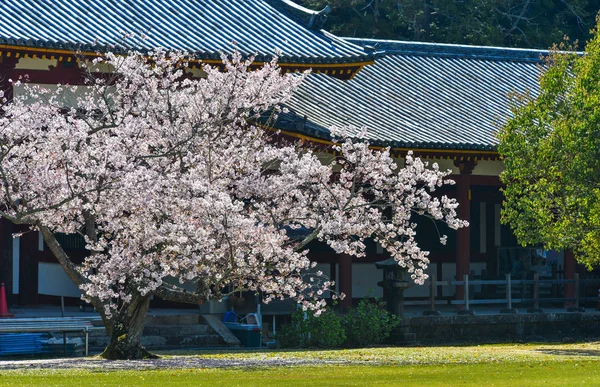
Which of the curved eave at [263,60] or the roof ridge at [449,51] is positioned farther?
the roof ridge at [449,51]

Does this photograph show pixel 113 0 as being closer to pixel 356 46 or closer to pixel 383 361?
pixel 356 46

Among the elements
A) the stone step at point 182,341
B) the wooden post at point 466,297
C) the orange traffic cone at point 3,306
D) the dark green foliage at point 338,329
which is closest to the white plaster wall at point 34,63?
the orange traffic cone at point 3,306

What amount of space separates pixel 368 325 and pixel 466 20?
84.7 feet

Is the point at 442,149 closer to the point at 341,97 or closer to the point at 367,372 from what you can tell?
the point at 341,97

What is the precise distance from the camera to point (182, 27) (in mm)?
29672

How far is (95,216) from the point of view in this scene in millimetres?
20531

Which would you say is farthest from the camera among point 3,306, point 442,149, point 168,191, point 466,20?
point 466,20

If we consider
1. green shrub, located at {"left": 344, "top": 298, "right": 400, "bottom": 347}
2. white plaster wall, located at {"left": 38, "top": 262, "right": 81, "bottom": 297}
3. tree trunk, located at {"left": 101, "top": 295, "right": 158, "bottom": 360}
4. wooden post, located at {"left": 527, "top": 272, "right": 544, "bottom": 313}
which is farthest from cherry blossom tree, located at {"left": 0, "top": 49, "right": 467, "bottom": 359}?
wooden post, located at {"left": 527, "top": 272, "right": 544, "bottom": 313}

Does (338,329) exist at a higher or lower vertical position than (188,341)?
higher

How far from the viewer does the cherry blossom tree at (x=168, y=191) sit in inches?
758

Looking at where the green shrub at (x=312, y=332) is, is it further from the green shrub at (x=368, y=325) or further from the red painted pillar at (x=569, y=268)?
the red painted pillar at (x=569, y=268)

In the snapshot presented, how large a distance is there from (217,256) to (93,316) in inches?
297

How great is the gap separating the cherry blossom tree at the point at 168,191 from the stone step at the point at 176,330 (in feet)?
13.7

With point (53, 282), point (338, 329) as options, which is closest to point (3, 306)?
point (53, 282)
